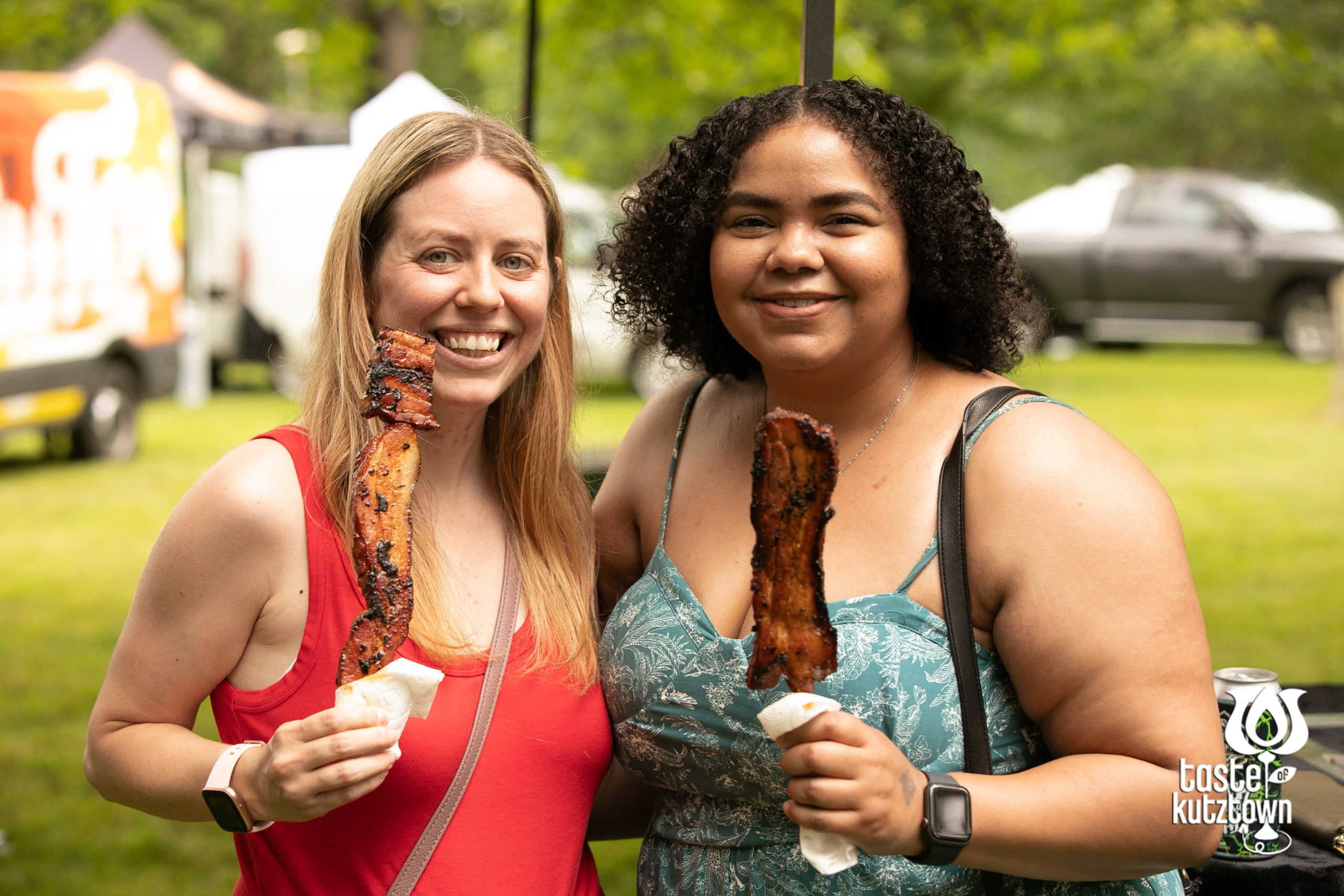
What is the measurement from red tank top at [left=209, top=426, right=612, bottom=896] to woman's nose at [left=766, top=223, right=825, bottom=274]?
0.94 m

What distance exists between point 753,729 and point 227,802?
3.08 feet

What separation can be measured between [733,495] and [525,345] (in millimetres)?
552

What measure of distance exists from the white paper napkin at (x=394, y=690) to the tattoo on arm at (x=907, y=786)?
761 millimetres

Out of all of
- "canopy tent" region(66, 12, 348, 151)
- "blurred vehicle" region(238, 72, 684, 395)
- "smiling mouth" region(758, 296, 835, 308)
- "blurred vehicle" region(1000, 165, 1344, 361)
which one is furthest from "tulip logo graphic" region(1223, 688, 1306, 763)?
Answer: "blurred vehicle" region(1000, 165, 1344, 361)

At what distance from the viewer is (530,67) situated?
201 inches

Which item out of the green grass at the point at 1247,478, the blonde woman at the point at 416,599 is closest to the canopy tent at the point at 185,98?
the green grass at the point at 1247,478

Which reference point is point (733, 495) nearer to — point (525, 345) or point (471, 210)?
point (525, 345)

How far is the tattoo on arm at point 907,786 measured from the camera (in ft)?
6.56

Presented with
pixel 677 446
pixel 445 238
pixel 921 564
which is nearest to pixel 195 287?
pixel 677 446

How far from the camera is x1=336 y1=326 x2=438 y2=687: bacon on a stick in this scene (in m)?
2.00

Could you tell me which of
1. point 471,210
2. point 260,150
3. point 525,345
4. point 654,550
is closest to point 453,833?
point 654,550

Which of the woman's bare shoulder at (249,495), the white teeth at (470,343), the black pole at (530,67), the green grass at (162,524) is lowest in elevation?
the green grass at (162,524)

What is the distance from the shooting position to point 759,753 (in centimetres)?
235

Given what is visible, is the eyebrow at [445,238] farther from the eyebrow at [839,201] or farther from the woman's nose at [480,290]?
the eyebrow at [839,201]
